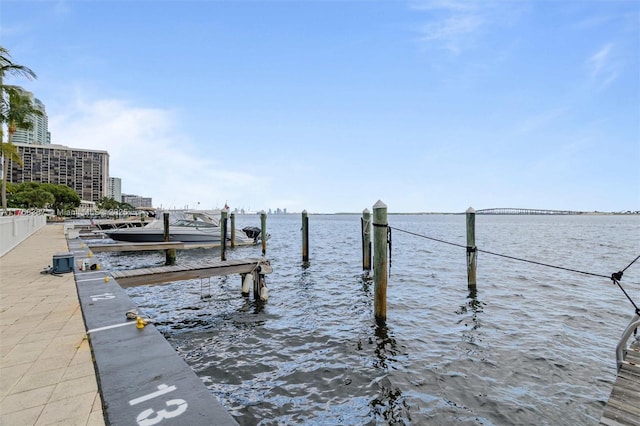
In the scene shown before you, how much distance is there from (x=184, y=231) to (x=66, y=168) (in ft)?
598

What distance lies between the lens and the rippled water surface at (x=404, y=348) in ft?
16.2

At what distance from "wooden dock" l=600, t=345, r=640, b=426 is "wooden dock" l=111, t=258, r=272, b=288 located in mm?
8614

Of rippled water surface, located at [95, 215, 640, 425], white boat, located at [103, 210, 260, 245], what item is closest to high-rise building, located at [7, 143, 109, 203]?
white boat, located at [103, 210, 260, 245]

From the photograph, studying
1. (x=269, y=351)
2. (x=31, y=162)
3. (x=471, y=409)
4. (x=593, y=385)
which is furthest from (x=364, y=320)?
(x=31, y=162)

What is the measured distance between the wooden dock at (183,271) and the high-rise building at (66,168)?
16107cm

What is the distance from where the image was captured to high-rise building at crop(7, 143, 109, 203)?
152 meters

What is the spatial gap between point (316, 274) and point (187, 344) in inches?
339

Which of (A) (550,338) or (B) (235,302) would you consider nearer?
(A) (550,338)

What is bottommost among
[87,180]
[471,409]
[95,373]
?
[471,409]

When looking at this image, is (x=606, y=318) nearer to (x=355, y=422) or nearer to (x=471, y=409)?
(x=471, y=409)

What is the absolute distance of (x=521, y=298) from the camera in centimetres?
1089

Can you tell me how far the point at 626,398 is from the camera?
3.34 meters

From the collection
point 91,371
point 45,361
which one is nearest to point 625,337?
point 91,371

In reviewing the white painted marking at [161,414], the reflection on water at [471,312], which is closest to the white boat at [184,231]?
the reflection on water at [471,312]
